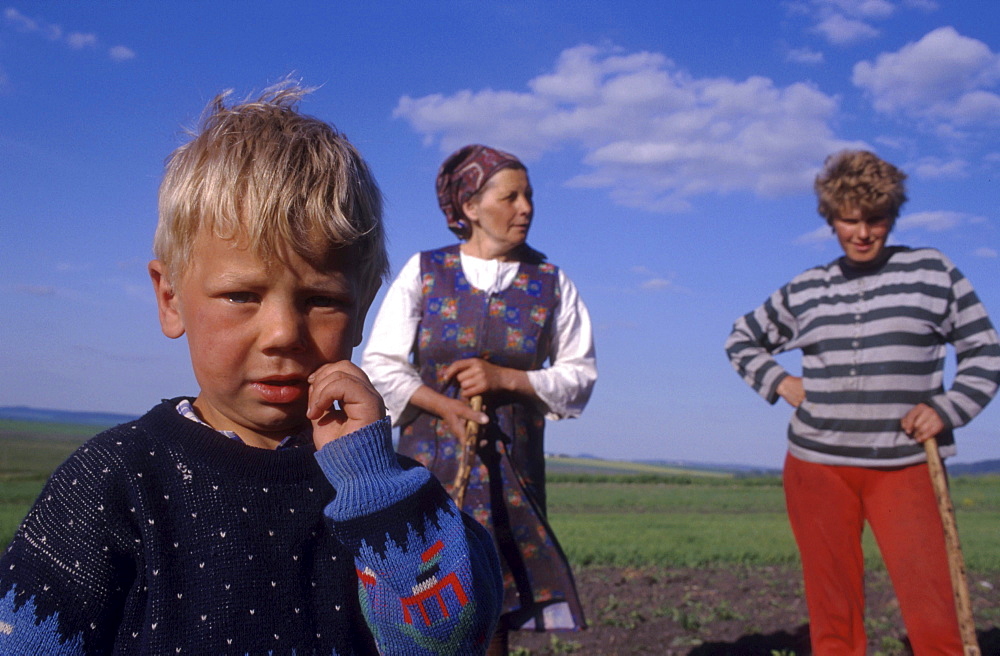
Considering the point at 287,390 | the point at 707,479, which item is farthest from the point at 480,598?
the point at 707,479

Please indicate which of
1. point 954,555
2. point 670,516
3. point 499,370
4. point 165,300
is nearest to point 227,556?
point 165,300

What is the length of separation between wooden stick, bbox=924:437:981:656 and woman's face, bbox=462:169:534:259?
201 centimetres

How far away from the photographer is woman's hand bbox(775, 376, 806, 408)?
14.5 feet

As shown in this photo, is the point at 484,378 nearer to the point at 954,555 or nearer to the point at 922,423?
the point at 922,423

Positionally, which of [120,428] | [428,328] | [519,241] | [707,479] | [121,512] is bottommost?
[707,479]

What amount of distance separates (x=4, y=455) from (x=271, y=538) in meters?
24.7

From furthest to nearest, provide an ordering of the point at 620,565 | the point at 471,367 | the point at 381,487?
the point at 620,565, the point at 471,367, the point at 381,487

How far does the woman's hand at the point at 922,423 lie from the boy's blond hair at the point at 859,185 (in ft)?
2.99

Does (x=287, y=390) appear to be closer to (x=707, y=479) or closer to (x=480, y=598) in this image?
(x=480, y=598)

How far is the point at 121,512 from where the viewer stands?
133 cm

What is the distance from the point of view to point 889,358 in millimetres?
4129

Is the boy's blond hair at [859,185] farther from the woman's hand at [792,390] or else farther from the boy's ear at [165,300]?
the boy's ear at [165,300]

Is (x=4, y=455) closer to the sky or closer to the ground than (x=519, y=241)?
closer to the ground

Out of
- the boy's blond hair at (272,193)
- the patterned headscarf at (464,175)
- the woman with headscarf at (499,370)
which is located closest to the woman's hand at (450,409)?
the woman with headscarf at (499,370)
